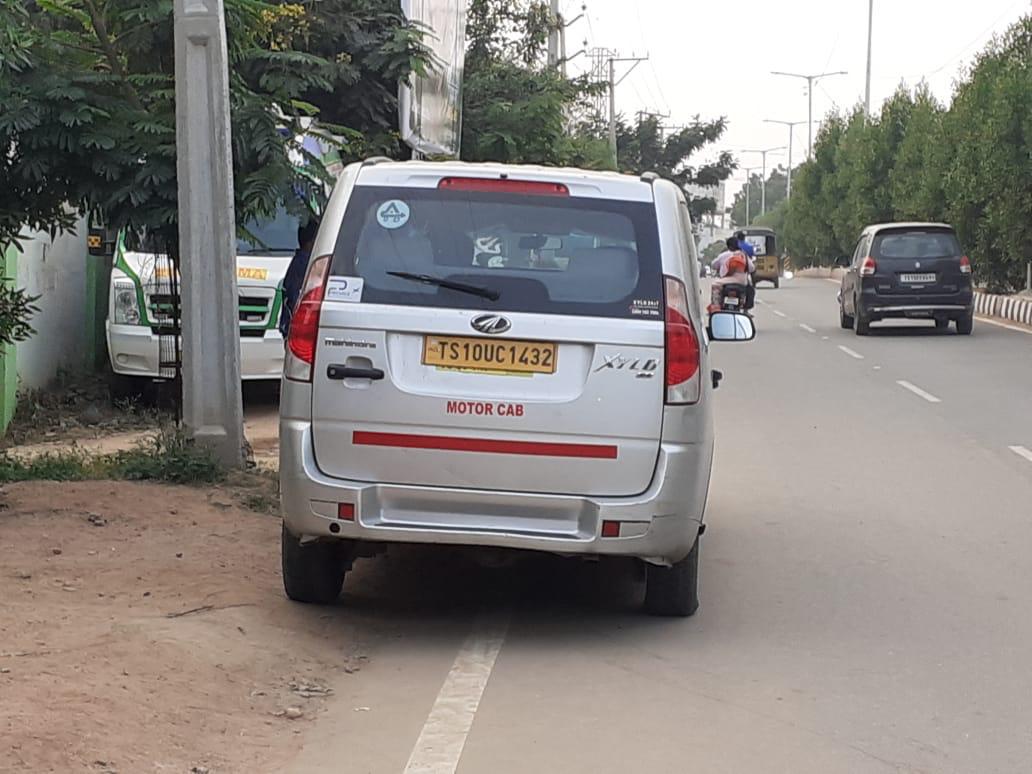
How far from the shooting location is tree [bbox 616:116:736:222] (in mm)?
69312

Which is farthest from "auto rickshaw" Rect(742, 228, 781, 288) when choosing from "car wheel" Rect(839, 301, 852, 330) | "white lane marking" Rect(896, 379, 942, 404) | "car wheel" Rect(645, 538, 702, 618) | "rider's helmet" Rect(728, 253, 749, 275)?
"car wheel" Rect(645, 538, 702, 618)

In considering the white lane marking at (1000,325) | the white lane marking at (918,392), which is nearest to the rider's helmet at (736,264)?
the white lane marking at (1000,325)

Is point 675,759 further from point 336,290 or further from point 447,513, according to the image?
point 336,290

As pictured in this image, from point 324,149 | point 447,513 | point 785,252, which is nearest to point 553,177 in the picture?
point 447,513

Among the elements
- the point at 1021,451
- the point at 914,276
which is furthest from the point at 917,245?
the point at 1021,451

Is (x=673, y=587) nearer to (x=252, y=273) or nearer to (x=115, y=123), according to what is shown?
(x=115, y=123)

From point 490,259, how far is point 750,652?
1900 millimetres

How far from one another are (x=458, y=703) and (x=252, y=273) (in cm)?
928

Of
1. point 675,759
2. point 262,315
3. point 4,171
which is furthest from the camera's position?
point 262,315

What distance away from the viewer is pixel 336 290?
19.9 feet

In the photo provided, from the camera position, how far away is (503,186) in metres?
6.23

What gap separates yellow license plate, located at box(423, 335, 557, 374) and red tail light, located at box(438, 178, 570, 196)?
2.12 feet

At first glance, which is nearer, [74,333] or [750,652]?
[750,652]

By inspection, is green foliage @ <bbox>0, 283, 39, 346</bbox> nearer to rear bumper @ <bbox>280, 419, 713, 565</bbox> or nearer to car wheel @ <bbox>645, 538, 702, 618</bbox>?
rear bumper @ <bbox>280, 419, 713, 565</bbox>
